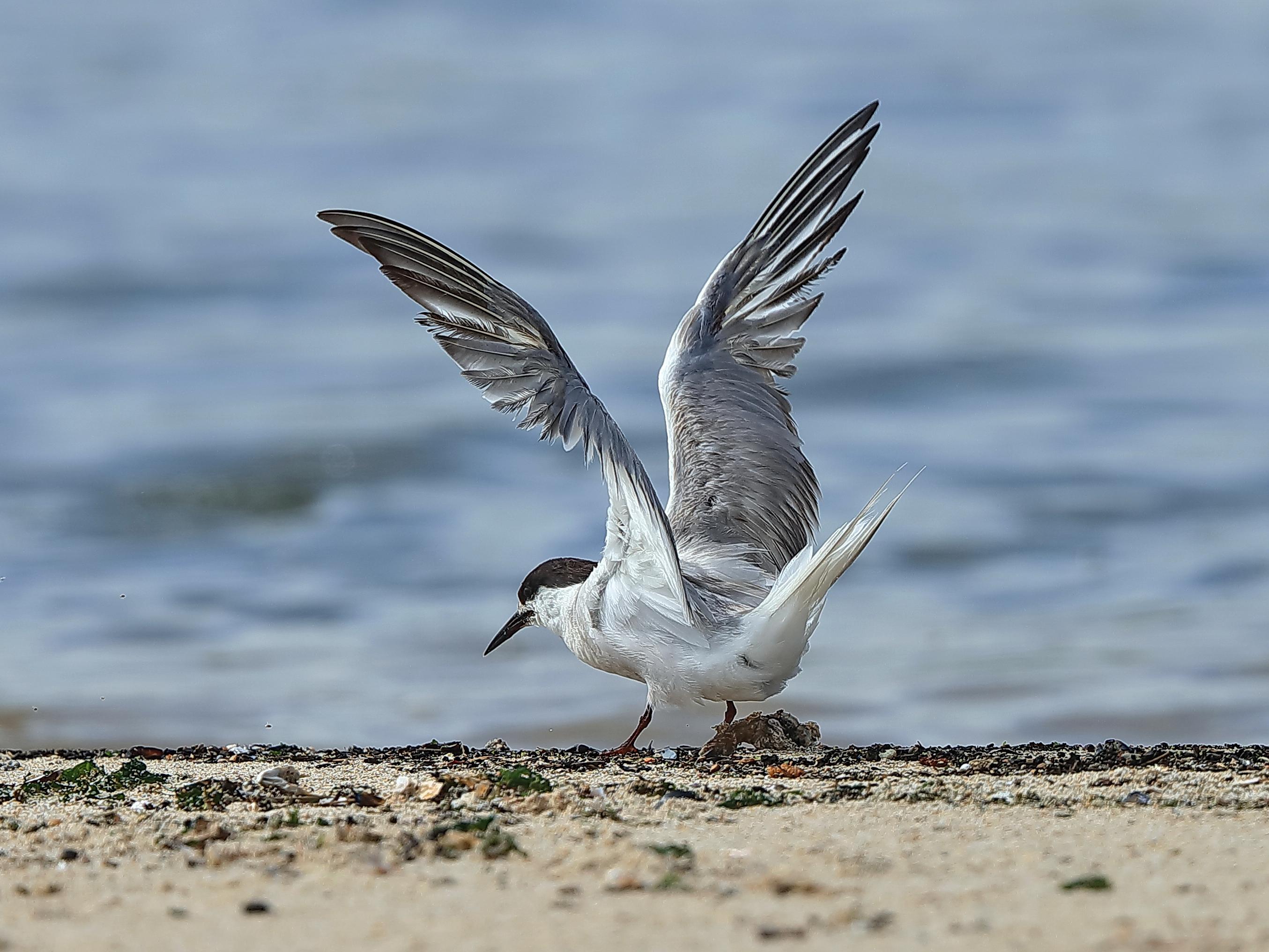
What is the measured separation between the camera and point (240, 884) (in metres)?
3.60

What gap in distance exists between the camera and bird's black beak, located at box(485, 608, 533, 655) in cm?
806

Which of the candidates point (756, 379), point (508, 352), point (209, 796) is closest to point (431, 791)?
point (209, 796)

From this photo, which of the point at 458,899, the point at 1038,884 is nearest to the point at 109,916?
the point at 458,899

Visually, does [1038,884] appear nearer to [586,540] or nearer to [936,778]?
[936,778]

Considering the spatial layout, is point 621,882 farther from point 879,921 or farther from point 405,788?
point 405,788

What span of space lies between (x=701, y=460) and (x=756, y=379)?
0.62m

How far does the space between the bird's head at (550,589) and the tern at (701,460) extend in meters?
0.01

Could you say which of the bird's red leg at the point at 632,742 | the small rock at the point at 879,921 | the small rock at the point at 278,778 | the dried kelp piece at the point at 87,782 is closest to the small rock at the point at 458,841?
the small rock at the point at 879,921

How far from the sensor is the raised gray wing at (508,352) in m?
6.15

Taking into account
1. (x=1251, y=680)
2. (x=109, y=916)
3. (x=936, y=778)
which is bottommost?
(x=109, y=916)

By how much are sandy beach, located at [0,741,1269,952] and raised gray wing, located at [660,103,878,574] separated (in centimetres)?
209

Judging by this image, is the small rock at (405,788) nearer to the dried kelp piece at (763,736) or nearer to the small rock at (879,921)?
the dried kelp piece at (763,736)

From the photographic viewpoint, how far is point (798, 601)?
6281 millimetres

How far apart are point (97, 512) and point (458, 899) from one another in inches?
405
